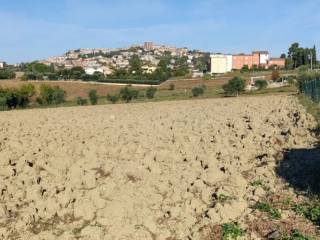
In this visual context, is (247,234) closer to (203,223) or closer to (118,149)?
(203,223)

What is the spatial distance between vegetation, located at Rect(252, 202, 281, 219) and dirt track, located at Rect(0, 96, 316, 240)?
14cm

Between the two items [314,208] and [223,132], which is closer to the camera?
[314,208]

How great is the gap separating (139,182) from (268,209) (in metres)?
2.83

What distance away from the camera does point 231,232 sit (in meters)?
8.34

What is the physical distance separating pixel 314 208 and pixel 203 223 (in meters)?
1.99

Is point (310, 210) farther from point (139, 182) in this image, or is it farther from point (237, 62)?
point (237, 62)

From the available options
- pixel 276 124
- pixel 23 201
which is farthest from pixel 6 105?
pixel 23 201

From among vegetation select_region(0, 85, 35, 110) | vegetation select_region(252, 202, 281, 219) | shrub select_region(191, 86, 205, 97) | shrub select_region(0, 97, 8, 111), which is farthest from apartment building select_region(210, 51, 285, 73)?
vegetation select_region(252, 202, 281, 219)

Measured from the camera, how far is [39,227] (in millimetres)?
8930


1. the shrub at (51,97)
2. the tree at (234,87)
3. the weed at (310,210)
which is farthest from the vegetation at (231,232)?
the shrub at (51,97)

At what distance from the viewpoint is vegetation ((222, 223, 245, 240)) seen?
8.24 metres

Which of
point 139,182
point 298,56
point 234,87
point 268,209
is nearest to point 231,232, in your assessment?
point 268,209

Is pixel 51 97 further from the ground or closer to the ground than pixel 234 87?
closer to the ground

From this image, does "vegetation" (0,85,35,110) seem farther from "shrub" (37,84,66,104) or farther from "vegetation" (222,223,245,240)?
"vegetation" (222,223,245,240)
